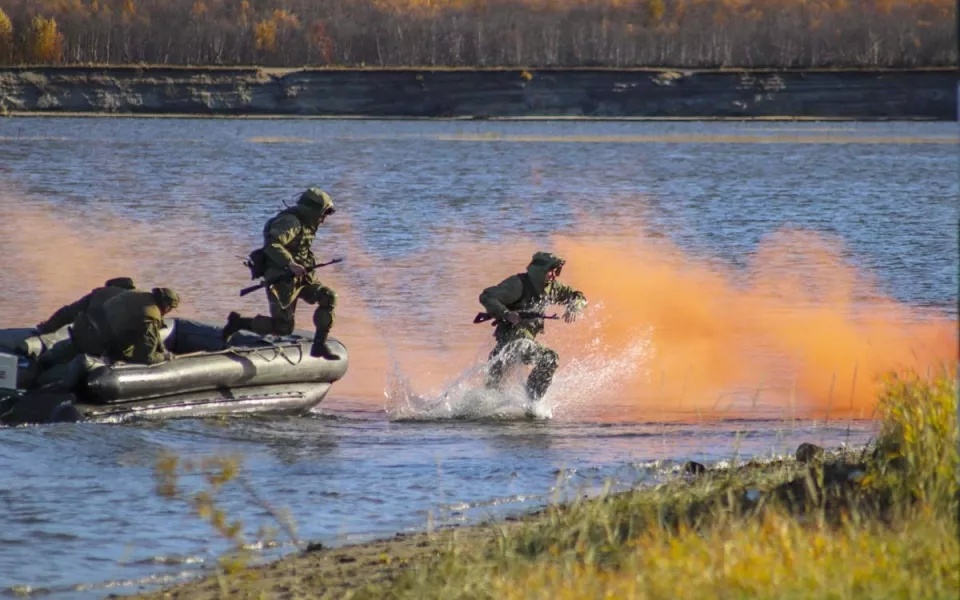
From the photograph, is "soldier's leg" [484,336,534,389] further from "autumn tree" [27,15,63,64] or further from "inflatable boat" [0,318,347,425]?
"autumn tree" [27,15,63,64]

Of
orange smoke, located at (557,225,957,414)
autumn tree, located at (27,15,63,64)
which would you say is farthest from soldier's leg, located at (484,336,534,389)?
autumn tree, located at (27,15,63,64)

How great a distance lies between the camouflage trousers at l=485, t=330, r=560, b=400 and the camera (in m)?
15.2

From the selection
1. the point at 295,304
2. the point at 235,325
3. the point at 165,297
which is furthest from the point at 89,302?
the point at 295,304

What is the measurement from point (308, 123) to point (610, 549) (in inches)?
4628

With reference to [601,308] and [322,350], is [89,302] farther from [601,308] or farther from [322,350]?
[601,308]

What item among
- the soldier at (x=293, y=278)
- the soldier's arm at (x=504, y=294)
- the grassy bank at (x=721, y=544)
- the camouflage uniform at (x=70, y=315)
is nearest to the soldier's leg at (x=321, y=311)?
the soldier at (x=293, y=278)

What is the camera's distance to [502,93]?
5084 inches

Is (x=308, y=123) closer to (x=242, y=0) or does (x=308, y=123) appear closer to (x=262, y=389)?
(x=242, y=0)

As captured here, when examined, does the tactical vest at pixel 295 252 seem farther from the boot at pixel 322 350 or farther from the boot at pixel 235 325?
the boot at pixel 322 350

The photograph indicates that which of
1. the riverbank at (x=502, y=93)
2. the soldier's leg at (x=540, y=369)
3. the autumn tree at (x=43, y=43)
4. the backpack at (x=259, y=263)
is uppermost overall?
the backpack at (x=259, y=263)

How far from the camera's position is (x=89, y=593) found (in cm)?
914

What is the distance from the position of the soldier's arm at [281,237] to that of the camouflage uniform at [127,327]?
5.49 feet

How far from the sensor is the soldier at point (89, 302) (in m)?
14.0

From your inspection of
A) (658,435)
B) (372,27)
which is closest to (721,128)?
(372,27)
